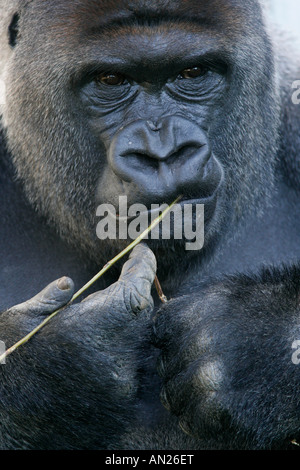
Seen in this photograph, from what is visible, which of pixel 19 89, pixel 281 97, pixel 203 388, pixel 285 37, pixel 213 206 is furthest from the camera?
pixel 285 37

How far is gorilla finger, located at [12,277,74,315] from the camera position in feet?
9.64

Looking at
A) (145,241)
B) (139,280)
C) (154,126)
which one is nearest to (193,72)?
(154,126)

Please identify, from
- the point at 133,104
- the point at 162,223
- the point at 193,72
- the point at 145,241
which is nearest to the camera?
the point at 162,223

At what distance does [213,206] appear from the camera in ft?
10.8

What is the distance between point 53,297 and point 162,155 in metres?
0.71

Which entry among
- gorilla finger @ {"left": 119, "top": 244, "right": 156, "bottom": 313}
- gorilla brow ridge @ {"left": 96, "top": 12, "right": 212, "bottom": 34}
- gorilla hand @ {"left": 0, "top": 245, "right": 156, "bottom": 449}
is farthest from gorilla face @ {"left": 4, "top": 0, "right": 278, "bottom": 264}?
gorilla hand @ {"left": 0, "top": 245, "right": 156, "bottom": 449}

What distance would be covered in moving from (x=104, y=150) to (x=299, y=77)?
5.80ft

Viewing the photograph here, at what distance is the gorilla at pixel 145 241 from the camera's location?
2969mm

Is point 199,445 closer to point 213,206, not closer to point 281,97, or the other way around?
point 213,206

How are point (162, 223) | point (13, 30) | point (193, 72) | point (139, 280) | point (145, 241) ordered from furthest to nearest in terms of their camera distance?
point (13, 30), point (193, 72), point (145, 241), point (162, 223), point (139, 280)

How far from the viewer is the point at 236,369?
2945 millimetres

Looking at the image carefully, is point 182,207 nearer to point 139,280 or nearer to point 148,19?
point 139,280

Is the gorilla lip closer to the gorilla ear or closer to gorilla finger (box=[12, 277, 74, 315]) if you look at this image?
gorilla finger (box=[12, 277, 74, 315])
